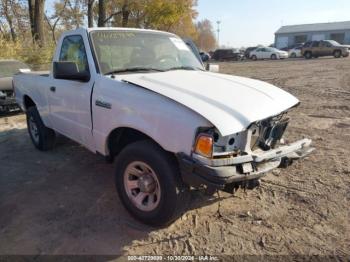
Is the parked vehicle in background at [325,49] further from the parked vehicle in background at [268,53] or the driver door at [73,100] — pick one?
the driver door at [73,100]

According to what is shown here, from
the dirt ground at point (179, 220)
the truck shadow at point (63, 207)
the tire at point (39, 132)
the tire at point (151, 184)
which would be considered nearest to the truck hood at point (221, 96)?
the tire at point (151, 184)

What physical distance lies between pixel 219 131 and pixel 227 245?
1137 mm

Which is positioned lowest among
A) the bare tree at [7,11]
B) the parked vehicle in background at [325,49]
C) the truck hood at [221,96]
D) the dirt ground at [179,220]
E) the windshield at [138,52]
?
the dirt ground at [179,220]

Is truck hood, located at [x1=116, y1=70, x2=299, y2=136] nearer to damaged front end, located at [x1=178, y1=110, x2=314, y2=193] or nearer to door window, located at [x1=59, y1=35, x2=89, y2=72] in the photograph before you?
damaged front end, located at [x1=178, y1=110, x2=314, y2=193]

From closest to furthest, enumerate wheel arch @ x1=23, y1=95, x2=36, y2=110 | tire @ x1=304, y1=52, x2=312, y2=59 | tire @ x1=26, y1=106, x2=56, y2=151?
tire @ x1=26, y1=106, x2=56, y2=151 → wheel arch @ x1=23, y1=95, x2=36, y2=110 → tire @ x1=304, y1=52, x2=312, y2=59

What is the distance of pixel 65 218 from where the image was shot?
379cm

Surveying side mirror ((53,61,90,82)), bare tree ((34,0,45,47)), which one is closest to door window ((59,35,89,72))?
side mirror ((53,61,90,82))

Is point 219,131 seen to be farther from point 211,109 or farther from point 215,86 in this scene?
point 215,86

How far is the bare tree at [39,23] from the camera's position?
18.2 m

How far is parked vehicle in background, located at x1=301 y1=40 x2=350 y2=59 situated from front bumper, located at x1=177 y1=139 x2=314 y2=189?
3480 cm

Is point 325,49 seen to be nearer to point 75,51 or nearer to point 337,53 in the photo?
point 337,53

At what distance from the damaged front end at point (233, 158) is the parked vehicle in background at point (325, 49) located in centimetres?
3451

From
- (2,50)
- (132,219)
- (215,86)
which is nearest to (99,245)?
(132,219)

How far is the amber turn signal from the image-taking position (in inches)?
115
